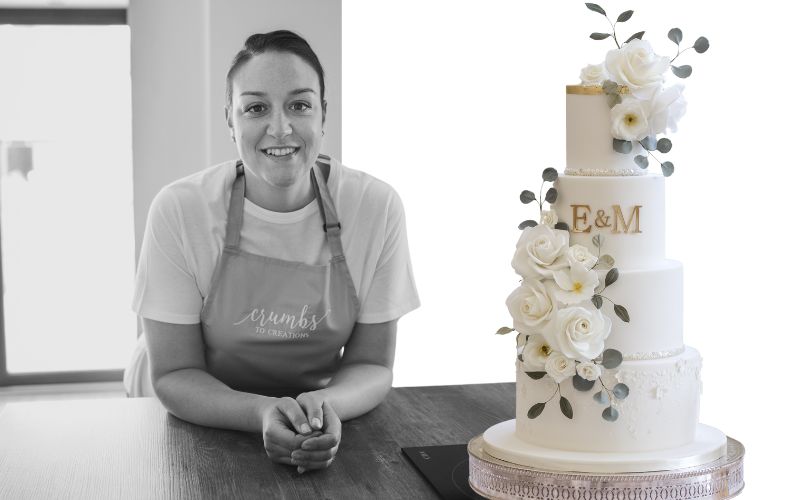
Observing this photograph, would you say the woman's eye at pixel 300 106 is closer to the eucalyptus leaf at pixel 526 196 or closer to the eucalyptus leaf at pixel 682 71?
the eucalyptus leaf at pixel 526 196

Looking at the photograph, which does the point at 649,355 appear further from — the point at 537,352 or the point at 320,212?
the point at 320,212

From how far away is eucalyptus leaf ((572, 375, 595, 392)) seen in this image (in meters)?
1.41

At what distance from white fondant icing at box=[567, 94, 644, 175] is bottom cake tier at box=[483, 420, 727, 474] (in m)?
0.40

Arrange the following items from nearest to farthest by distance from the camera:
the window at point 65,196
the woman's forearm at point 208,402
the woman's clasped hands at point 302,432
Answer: the woman's clasped hands at point 302,432 → the woman's forearm at point 208,402 → the window at point 65,196

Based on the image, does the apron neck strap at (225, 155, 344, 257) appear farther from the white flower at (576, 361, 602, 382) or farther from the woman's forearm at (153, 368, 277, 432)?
the white flower at (576, 361, 602, 382)

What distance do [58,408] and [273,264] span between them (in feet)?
1.68

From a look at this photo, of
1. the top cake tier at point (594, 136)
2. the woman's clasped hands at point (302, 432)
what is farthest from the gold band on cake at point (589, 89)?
the woman's clasped hands at point (302, 432)

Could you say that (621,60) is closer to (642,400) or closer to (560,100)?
(642,400)

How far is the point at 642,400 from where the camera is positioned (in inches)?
56.3

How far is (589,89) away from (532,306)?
12.7 inches

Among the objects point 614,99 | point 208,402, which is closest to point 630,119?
point 614,99

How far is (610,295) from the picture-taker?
4.71 feet

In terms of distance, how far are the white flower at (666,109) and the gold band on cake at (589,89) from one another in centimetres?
5

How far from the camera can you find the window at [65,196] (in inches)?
185
